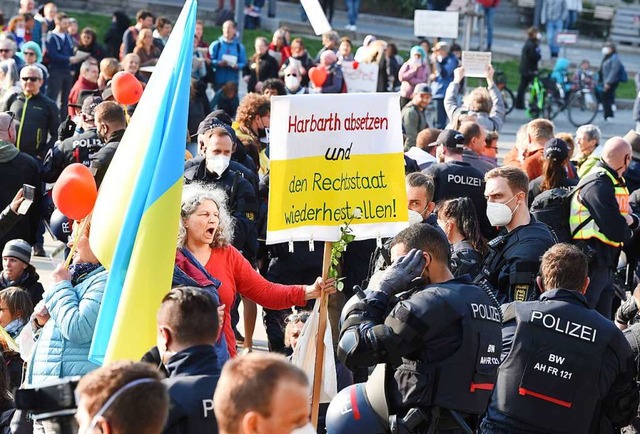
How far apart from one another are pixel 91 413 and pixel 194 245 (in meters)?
2.97

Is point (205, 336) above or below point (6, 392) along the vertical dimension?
above

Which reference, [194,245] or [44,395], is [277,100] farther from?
[44,395]

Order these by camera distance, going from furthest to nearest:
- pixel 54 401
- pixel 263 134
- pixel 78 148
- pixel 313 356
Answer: pixel 263 134, pixel 78 148, pixel 313 356, pixel 54 401

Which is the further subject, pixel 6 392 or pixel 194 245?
pixel 194 245

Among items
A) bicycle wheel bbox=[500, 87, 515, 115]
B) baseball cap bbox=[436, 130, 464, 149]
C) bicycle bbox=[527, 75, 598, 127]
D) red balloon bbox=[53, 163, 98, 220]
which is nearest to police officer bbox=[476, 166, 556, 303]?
baseball cap bbox=[436, 130, 464, 149]

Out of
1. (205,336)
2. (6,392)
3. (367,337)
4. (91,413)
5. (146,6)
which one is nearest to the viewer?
(91,413)

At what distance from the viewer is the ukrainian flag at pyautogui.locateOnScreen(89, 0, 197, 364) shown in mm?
5391

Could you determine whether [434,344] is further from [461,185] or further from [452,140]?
[452,140]

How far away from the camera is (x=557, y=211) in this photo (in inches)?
360

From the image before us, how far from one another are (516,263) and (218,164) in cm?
225

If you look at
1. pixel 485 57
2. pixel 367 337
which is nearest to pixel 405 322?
pixel 367 337

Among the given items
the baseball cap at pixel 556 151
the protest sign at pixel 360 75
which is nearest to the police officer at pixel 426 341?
the baseball cap at pixel 556 151

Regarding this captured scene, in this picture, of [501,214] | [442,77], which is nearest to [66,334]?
[501,214]

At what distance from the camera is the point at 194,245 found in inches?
264
